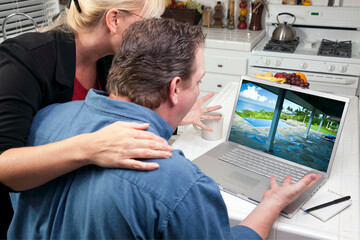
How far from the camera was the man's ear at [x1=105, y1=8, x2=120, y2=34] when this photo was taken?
118cm

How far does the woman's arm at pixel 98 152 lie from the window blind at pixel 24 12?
230 cm

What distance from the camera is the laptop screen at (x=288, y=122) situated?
3.96ft

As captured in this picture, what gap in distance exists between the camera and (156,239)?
72 cm

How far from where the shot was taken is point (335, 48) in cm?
310

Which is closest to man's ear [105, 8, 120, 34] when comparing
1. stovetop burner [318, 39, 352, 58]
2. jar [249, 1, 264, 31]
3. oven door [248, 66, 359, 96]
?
oven door [248, 66, 359, 96]

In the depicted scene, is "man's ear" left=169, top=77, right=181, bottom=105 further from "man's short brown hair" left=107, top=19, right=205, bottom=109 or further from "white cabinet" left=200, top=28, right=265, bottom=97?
"white cabinet" left=200, top=28, right=265, bottom=97

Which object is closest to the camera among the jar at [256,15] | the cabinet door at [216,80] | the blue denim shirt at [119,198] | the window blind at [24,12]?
the blue denim shirt at [119,198]

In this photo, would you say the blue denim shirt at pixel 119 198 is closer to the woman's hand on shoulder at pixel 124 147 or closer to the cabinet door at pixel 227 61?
the woman's hand on shoulder at pixel 124 147

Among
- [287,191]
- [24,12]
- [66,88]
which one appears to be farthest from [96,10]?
[24,12]

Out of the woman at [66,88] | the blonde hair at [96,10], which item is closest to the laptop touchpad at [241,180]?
the woman at [66,88]

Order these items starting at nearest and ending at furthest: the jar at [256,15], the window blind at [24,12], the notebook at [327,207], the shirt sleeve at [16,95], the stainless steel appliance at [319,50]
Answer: the shirt sleeve at [16,95] → the notebook at [327,207] → the window blind at [24,12] → the stainless steel appliance at [319,50] → the jar at [256,15]

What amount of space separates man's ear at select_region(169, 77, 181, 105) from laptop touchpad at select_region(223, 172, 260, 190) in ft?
1.51

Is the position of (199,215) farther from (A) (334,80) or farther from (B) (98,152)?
(A) (334,80)

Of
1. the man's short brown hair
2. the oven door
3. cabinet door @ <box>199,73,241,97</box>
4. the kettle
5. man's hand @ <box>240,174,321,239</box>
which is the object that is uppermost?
the man's short brown hair
